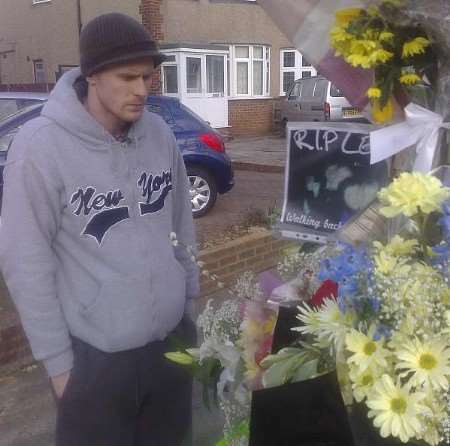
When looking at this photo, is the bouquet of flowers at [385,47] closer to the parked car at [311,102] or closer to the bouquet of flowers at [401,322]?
the bouquet of flowers at [401,322]

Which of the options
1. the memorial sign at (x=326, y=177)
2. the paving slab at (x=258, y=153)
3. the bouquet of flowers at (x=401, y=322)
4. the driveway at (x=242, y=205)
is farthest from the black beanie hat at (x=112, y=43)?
the paving slab at (x=258, y=153)

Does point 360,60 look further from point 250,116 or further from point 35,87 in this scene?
point 250,116

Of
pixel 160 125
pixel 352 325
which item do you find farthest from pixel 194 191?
pixel 352 325

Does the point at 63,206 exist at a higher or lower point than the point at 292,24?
lower

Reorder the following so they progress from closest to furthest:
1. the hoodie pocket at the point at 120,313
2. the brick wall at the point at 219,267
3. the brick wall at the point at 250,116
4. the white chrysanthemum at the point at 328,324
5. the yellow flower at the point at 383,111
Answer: the white chrysanthemum at the point at 328,324
the yellow flower at the point at 383,111
the hoodie pocket at the point at 120,313
the brick wall at the point at 219,267
the brick wall at the point at 250,116

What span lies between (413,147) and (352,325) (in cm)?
50

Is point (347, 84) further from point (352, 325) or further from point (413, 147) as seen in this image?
point (352, 325)

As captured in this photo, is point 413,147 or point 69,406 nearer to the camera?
point 413,147

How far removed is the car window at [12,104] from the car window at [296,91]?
12.2m

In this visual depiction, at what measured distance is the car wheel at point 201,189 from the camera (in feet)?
25.8

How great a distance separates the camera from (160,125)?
2264mm

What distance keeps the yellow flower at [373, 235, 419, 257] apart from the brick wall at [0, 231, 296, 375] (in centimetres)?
302

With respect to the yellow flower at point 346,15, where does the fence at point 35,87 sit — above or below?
below

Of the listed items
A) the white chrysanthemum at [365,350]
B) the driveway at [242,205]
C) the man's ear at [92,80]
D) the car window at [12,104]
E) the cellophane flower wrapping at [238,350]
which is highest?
the man's ear at [92,80]
